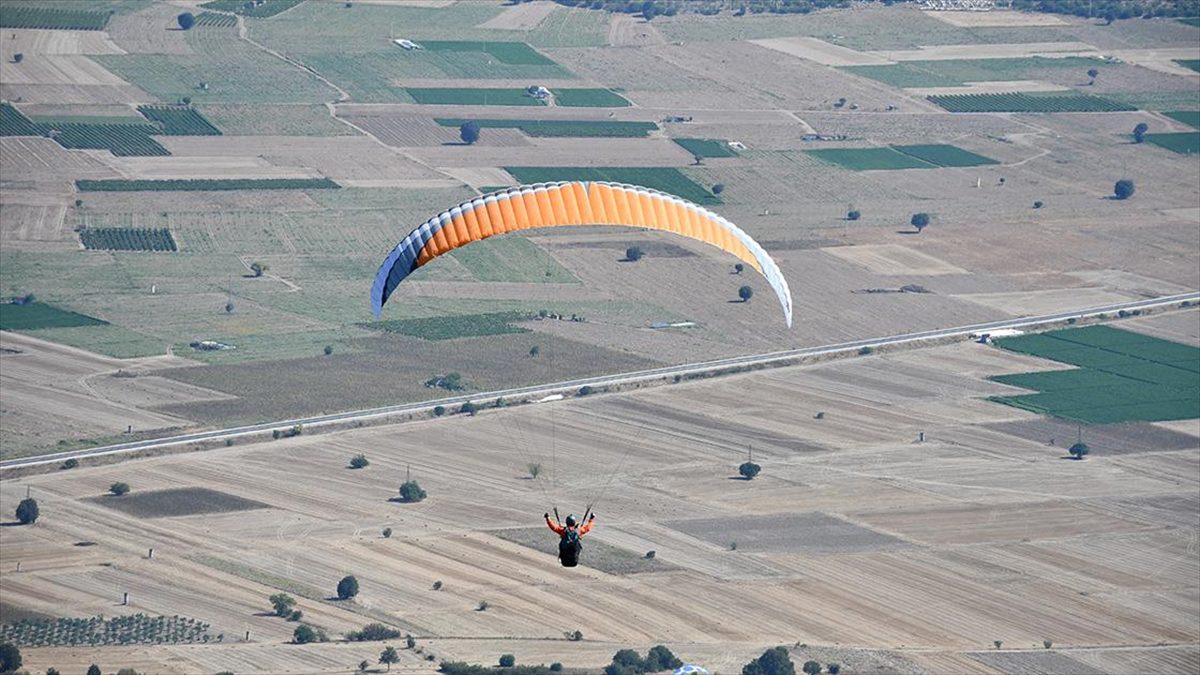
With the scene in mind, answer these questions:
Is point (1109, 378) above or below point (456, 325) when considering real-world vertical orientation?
above

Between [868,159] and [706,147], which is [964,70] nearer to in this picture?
[868,159]

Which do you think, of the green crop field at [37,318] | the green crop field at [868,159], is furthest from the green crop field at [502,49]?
the green crop field at [37,318]

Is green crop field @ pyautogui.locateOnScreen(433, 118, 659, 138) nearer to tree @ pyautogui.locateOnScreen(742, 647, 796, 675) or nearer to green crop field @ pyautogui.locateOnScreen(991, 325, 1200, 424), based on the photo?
green crop field @ pyautogui.locateOnScreen(991, 325, 1200, 424)

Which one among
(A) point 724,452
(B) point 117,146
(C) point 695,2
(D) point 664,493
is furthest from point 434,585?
(C) point 695,2

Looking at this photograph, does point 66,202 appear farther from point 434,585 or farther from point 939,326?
point 434,585

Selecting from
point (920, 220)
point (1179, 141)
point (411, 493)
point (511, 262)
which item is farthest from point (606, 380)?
point (1179, 141)

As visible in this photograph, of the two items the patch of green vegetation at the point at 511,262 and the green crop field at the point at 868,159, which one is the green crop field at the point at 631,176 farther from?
the green crop field at the point at 868,159

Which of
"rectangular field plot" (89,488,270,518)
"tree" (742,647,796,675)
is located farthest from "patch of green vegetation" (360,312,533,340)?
"tree" (742,647,796,675)

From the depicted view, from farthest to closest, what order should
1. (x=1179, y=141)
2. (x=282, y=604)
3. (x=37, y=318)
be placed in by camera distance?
(x=1179, y=141) → (x=37, y=318) → (x=282, y=604)
